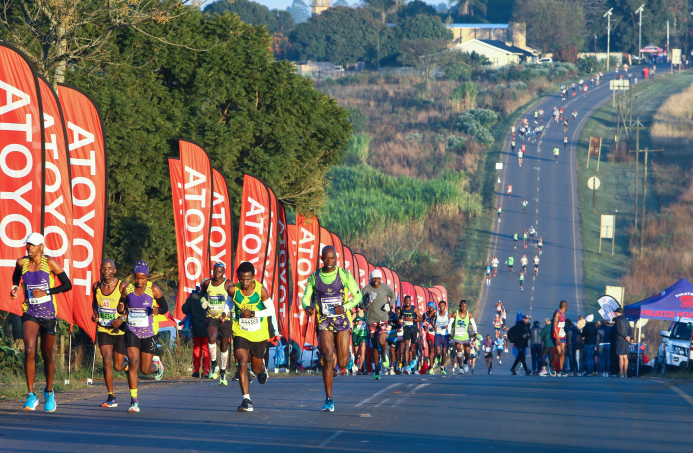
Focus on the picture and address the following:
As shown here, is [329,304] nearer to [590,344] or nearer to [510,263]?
[590,344]

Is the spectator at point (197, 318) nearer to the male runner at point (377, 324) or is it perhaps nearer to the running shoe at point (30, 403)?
the male runner at point (377, 324)

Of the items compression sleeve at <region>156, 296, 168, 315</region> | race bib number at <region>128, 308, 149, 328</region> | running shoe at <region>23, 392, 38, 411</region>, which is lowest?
running shoe at <region>23, 392, 38, 411</region>

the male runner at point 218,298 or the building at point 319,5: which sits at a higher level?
the building at point 319,5

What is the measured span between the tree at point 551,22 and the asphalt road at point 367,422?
144m

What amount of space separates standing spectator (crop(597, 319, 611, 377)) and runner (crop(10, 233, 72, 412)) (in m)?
15.6

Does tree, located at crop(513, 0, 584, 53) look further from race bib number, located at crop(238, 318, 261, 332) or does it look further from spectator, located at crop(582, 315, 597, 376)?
race bib number, located at crop(238, 318, 261, 332)

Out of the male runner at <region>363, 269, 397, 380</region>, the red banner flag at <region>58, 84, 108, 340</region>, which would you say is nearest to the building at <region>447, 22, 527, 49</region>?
the male runner at <region>363, 269, 397, 380</region>

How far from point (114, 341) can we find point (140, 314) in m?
0.50

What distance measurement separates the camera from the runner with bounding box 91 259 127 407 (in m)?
10.7

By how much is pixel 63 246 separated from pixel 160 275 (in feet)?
33.8

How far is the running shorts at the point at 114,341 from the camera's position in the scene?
10813 millimetres

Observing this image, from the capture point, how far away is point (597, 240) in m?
69.0

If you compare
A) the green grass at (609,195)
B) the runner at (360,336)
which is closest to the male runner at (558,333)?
the runner at (360,336)

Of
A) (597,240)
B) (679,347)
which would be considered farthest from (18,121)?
(597,240)
